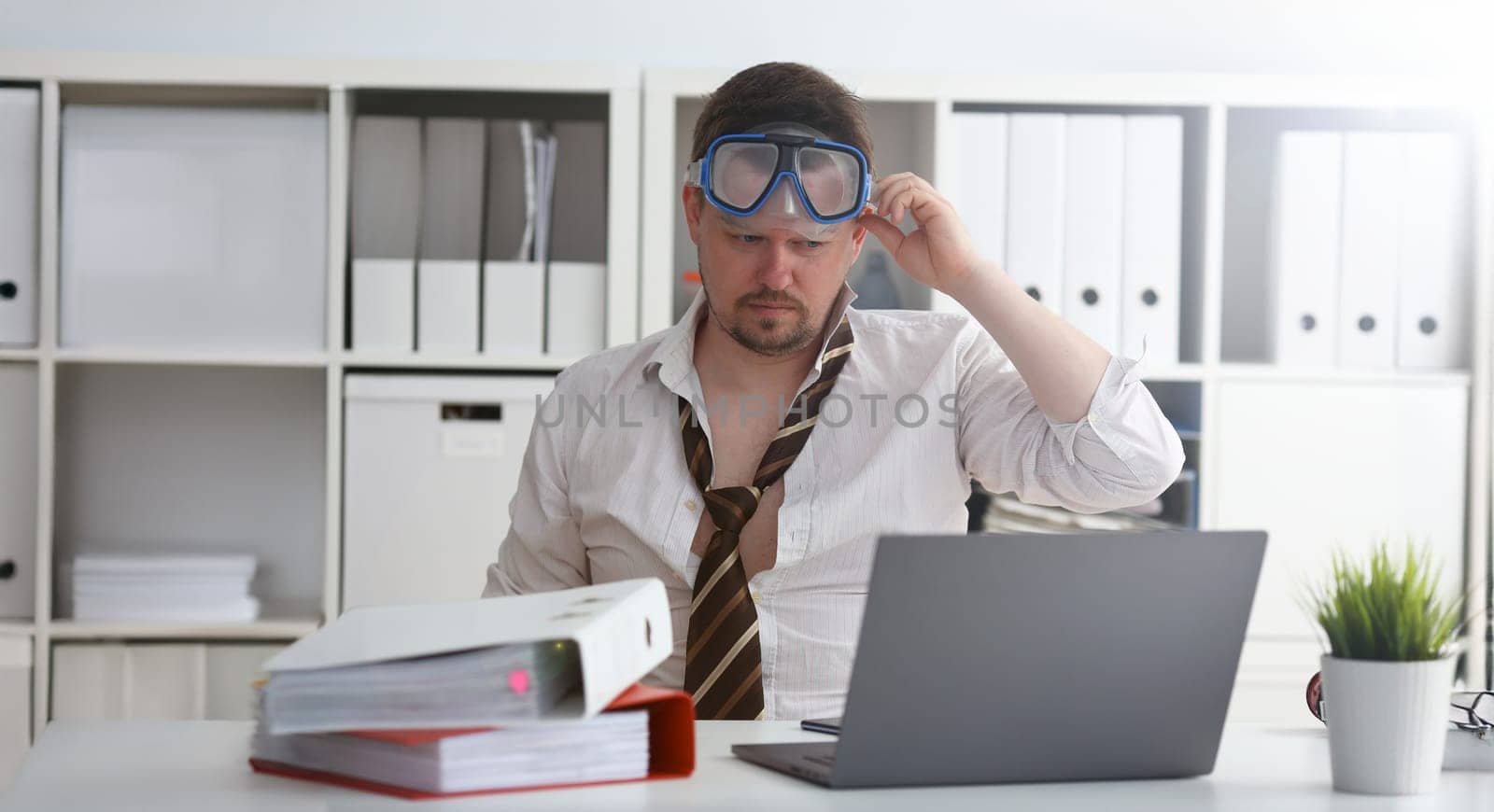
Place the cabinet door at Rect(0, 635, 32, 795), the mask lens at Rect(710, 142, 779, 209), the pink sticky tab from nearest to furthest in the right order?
1. the pink sticky tab
2. the mask lens at Rect(710, 142, 779, 209)
3. the cabinet door at Rect(0, 635, 32, 795)

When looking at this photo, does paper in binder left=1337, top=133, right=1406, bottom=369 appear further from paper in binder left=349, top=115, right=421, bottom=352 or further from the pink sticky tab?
the pink sticky tab

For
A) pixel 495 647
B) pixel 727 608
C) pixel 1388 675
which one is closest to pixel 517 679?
pixel 495 647

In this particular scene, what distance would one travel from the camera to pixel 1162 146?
7.82ft

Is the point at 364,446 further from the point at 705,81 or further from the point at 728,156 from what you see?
the point at 728,156

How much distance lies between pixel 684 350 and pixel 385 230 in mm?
931

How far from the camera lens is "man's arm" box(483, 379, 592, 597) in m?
1.67

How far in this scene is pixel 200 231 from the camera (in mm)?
2377

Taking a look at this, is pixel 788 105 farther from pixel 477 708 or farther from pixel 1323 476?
pixel 1323 476

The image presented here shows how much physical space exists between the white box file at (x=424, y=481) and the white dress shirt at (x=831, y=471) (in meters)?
0.65

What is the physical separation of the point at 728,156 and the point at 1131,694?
0.74m

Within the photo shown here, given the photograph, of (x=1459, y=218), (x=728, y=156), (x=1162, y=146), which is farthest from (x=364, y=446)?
(x=1459, y=218)

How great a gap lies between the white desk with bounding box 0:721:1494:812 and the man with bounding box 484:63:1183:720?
0.51 meters

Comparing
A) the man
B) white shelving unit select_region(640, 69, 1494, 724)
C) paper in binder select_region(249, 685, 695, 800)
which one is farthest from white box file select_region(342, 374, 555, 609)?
paper in binder select_region(249, 685, 695, 800)

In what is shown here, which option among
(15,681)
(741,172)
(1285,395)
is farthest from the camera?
(1285,395)
